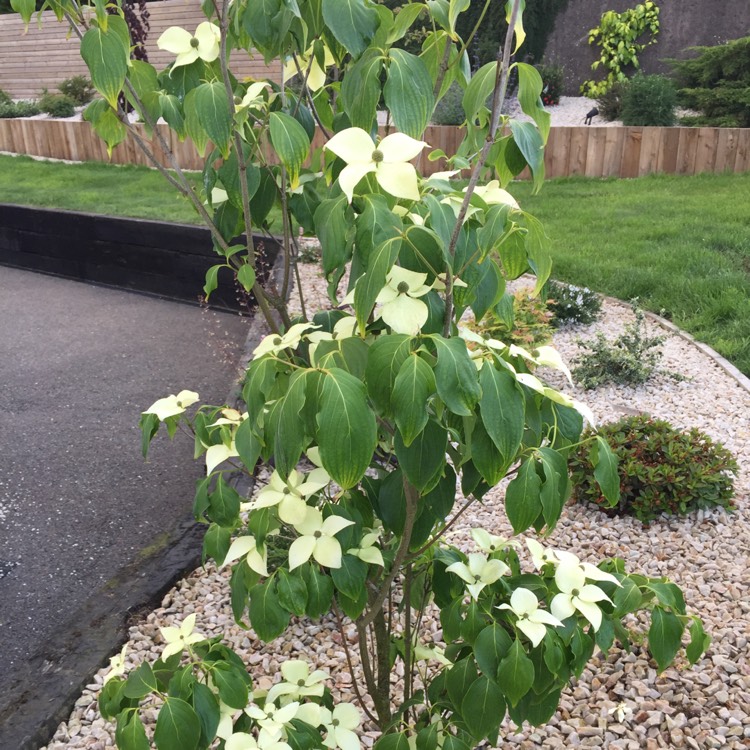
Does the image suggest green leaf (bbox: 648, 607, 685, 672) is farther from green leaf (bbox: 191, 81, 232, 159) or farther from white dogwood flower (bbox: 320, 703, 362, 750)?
green leaf (bbox: 191, 81, 232, 159)

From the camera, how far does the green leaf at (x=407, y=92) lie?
1.05 meters

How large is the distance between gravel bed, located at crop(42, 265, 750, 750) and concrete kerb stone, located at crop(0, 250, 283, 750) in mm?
40

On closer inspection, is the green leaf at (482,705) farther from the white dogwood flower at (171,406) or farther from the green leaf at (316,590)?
the white dogwood flower at (171,406)

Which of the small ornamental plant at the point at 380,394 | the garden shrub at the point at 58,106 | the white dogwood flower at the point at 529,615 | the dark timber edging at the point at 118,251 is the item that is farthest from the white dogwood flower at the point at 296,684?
the garden shrub at the point at 58,106

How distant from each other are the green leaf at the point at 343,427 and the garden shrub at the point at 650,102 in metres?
9.33

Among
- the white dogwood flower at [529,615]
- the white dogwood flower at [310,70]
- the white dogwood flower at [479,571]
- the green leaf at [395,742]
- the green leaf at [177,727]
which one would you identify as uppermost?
the white dogwood flower at [310,70]

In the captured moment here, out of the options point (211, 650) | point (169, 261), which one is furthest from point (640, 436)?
point (169, 261)

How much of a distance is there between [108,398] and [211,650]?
362 cm

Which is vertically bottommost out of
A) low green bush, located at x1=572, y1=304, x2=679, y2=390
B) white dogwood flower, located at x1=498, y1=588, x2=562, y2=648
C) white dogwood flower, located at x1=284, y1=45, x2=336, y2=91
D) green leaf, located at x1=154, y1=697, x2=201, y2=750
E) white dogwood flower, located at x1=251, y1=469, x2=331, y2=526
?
low green bush, located at x1=572, y1=304, x2=679, y2=390

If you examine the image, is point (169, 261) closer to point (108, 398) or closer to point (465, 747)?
point (108, 398)

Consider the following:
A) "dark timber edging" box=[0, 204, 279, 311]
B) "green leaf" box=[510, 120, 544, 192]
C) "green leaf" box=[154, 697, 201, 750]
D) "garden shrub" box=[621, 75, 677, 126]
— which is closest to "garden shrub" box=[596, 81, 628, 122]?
"garden shrub" box=[621, 75, 677, 126]

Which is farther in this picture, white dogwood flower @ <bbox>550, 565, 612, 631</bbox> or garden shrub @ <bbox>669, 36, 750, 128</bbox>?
garden shrub @ <bbox>669, 36, 750, 128</bbox>

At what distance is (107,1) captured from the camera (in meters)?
1.27

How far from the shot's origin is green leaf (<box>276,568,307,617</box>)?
1.22 meters
